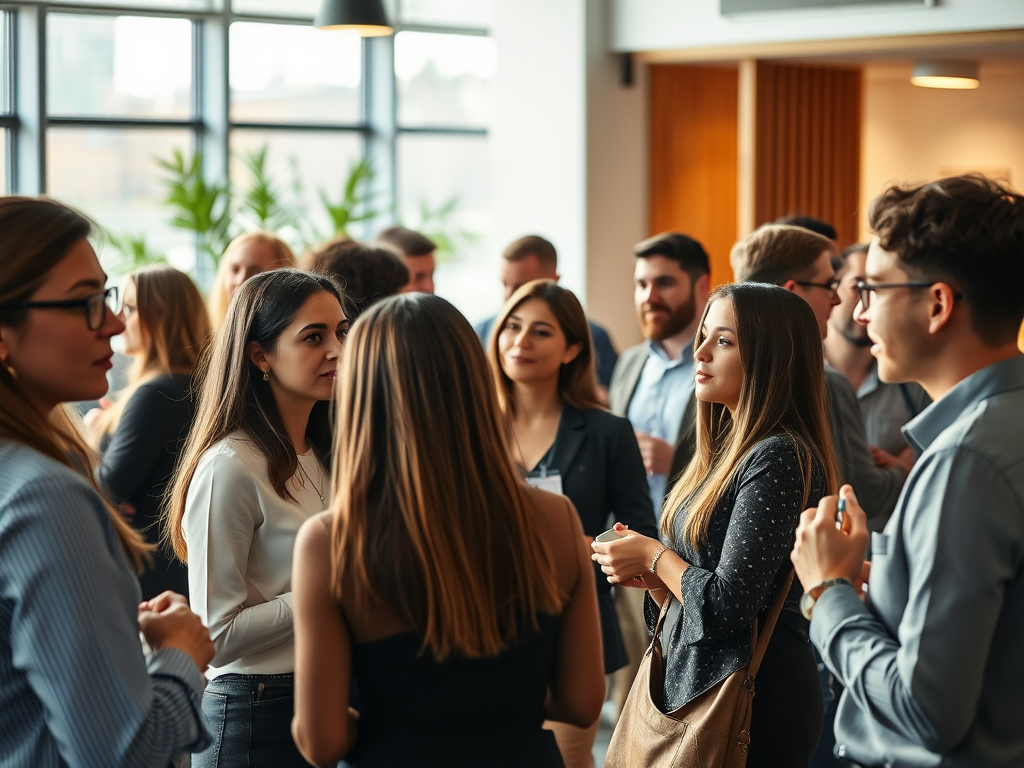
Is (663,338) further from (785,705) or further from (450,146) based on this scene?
(450,146)

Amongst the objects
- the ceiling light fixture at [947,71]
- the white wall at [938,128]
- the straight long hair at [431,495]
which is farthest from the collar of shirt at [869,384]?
the white wall at [938,128]

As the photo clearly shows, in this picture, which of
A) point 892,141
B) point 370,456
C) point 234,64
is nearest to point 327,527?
point 370,456

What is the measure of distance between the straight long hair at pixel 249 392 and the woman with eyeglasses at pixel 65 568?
65 cm

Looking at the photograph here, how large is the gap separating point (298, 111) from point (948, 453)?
7052 millimetres

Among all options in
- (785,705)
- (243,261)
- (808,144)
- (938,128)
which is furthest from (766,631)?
(938,128)

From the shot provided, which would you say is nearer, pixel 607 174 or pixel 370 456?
pixel 370 456

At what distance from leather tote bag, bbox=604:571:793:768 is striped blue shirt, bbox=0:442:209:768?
1.08m

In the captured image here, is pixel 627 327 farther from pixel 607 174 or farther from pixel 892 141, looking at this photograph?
pixel 892 141

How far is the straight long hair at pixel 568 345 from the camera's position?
3461mm

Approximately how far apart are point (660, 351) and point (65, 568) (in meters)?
2.97

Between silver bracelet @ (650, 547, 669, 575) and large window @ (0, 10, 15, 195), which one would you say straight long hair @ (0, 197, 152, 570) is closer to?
silver bracelet @ (650, 547, 669, 575)

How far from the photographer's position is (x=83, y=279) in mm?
1646

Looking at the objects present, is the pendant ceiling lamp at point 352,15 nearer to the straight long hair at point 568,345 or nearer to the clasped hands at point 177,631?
the straight long hair at point 568,345

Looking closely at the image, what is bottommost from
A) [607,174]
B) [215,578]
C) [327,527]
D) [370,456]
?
[215,578]
